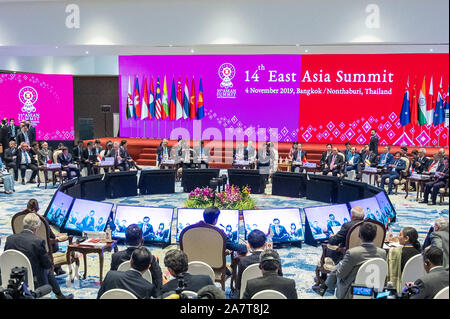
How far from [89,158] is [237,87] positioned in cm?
757

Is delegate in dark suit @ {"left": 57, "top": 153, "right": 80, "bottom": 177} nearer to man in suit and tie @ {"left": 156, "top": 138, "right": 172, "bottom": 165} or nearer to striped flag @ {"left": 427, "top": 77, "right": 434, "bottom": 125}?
man in suit and tie @ {"left": 156, "top": 138, "right": 172, "bottom": 165}

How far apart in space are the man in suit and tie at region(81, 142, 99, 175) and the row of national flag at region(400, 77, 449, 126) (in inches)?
440

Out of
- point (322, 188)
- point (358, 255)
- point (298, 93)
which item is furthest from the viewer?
point (298, 93)

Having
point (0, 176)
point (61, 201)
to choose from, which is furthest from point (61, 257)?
point (0, 176)

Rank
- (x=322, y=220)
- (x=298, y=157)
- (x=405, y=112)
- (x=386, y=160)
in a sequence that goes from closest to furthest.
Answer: (x=322, y=220) → (x=386, y=160) → (x=298, y=157) → (x=405, y=112)

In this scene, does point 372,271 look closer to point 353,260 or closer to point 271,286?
point 353,260

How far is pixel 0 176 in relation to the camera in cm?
1269

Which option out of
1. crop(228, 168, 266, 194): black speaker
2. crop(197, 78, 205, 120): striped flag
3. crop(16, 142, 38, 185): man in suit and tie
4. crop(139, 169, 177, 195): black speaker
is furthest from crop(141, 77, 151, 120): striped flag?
crop(228, 168, 266, 194): black speaker

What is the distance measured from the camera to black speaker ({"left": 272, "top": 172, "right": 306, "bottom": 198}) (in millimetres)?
12852

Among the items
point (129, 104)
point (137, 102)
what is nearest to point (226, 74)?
point (137, 102)

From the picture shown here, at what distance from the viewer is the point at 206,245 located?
6.11m

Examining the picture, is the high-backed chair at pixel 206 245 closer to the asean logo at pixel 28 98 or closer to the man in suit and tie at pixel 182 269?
the man in suit and tie at pixel 182 269

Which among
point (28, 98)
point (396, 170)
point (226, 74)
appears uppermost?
point (226, 74)
